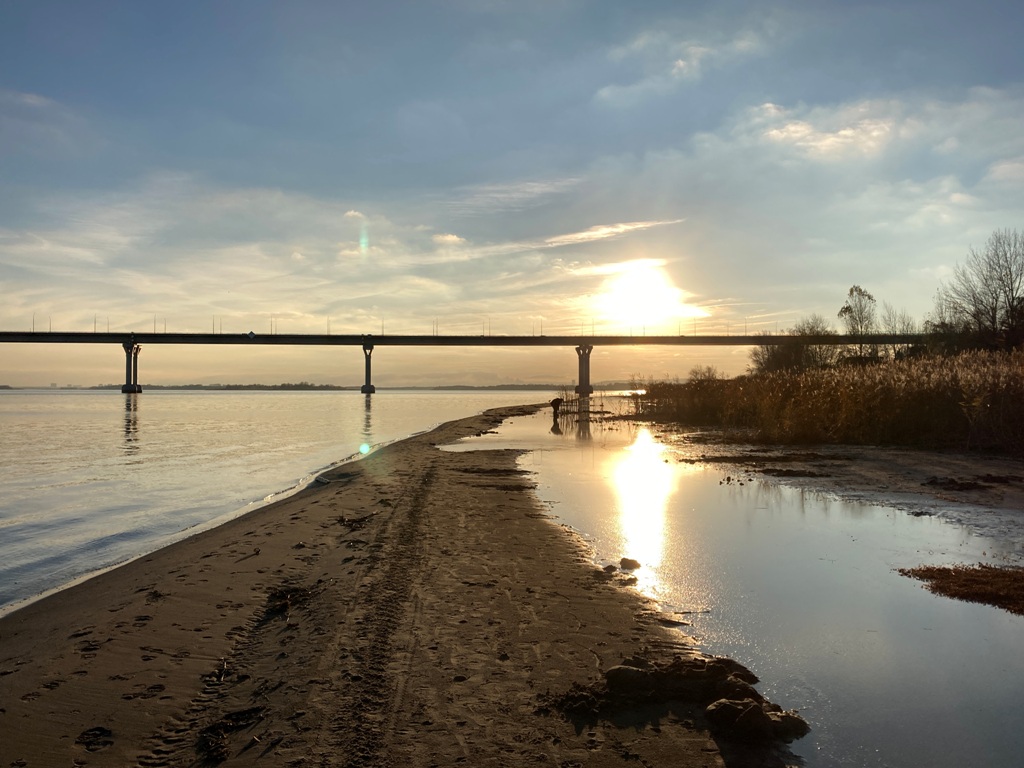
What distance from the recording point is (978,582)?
704cm

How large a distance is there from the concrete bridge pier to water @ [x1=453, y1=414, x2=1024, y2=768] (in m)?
160

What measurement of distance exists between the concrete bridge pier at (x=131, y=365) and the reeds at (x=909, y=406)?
15219 cm

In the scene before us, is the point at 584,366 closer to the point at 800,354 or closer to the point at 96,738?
the point at 800,354

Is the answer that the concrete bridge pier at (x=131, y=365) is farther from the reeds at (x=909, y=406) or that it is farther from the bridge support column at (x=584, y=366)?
the reeds at (x=909, y=406)

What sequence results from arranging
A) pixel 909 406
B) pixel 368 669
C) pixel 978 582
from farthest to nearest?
1. pixel 909 406
2. pixel 978 582
3. pixel 368 669

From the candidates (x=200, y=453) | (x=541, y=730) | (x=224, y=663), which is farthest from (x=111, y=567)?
(x=200, y=453)

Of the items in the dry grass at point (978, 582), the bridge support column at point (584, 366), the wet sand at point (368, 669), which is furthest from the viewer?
the bridge support column at point (584, 366)

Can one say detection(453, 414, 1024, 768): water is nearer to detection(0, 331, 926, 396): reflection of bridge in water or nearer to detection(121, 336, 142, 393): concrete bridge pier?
detection(0, 331, 926, 396): reflection of bridge in water

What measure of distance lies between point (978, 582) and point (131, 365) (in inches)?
6675

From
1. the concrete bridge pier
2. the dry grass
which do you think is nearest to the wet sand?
the dry grass

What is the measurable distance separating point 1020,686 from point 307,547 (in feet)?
26.5

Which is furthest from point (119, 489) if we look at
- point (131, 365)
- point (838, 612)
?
point (131, 365)

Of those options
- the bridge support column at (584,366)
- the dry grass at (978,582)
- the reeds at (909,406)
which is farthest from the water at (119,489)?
the bridge support column at (584,366)

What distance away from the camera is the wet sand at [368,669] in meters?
3.96
